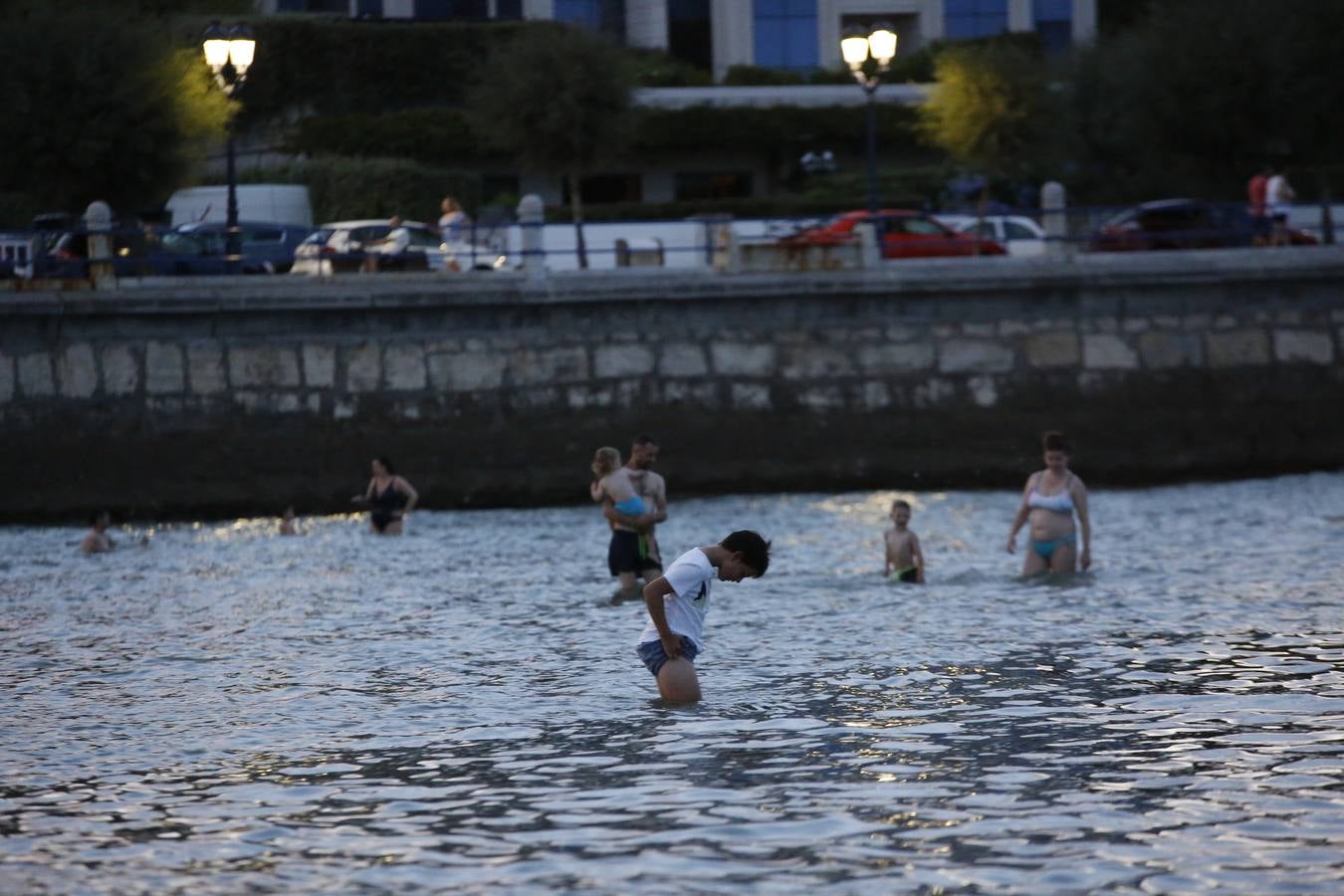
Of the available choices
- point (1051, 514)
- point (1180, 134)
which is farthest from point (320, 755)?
point (1180, 134)

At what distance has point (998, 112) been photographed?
4166cm

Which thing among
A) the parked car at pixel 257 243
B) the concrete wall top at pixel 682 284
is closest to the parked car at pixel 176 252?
the parked car at pixel 257 243

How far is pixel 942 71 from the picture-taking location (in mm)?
42906

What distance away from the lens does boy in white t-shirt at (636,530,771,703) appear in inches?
379

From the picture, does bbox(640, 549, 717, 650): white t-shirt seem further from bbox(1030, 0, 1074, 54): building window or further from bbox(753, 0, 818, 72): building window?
bbox(1030, 0, 1074, 54): building window

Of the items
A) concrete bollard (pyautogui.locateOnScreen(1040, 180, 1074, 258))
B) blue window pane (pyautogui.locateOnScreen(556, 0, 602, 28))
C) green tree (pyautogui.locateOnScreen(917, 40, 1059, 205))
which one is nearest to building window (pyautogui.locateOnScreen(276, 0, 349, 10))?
blue window pane (pyautogui.locateOnScreen(556, 0, 602, 28))

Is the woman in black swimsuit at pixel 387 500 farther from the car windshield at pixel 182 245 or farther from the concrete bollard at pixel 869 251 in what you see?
the car windshield at pixel 182 245

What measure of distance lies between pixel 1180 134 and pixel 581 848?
2955 cm

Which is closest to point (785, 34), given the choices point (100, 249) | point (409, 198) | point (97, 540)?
Answer: point (409, 198)

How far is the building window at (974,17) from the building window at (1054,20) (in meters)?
0.98

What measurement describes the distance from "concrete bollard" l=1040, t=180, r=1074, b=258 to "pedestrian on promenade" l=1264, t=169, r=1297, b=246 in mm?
2777

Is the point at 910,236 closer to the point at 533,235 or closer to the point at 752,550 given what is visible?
the point at 533,235

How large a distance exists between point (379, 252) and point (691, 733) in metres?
17.6

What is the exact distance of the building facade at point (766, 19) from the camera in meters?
49.8
